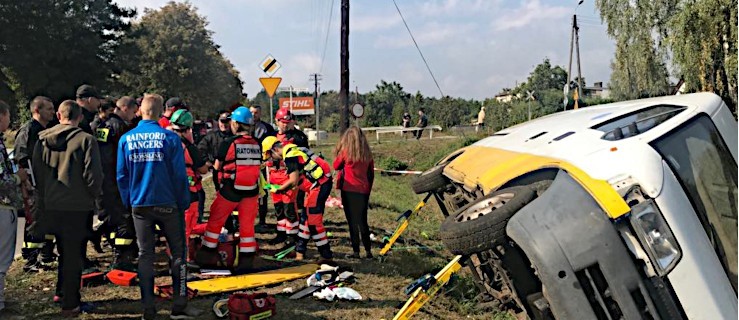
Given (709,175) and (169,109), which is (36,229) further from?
(709,175)

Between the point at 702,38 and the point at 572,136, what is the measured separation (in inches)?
810

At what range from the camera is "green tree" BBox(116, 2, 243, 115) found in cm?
4231

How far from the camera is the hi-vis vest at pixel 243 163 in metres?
6.08

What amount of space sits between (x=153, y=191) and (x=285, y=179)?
3041 mm

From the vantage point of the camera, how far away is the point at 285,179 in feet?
24.9

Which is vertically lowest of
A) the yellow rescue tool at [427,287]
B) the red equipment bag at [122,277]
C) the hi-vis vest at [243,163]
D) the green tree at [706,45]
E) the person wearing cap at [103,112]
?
the red equipment bag at [122,277]

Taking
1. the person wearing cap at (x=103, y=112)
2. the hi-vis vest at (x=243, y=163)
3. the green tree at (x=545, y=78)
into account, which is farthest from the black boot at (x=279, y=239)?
the green tree at (x=545, y=78)

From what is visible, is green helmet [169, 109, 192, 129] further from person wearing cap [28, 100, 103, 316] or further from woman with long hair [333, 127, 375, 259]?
woman with long hair [333, 127, 375, 259]

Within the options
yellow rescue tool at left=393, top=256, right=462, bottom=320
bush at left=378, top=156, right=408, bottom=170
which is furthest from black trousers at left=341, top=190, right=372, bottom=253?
bush at left=378, top=156, right=408, bottom=170

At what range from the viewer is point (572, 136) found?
12.0 feet

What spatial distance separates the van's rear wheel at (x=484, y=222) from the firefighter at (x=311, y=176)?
3.18 metres

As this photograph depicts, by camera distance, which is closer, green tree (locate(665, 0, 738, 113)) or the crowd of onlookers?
the crowd of onlookers

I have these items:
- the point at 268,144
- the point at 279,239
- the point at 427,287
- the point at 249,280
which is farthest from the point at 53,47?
the point at 427,287

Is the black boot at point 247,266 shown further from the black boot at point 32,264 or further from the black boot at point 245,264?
the black boot at point 32,264
